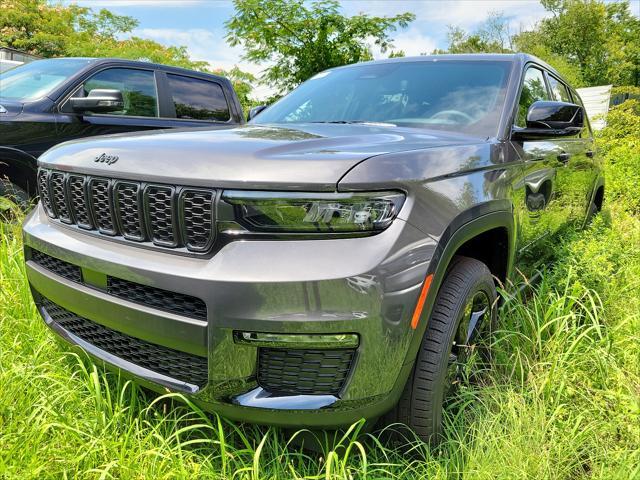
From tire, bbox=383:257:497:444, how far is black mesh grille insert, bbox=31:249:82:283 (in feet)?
4.04

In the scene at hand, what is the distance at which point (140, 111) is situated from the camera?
4918 millimetres

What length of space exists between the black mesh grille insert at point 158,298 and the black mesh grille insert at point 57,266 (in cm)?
26

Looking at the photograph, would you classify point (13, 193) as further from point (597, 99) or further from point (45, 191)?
point (597, 99)

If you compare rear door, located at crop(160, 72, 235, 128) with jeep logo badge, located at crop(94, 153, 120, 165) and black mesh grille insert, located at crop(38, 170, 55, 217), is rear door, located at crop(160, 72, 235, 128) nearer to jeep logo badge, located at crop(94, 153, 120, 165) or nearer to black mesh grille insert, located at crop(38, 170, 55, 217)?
black mesh grille insert, located at crop(38, 170, 55, 217)

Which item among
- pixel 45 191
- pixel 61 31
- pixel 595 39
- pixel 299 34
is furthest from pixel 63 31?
pixel 595 39

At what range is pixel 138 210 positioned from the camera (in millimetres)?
1670

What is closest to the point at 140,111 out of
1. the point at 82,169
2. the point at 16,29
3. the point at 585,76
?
the point at 82,169

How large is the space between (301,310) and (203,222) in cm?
41

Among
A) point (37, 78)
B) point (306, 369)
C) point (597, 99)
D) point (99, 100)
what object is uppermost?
point (37, 78)

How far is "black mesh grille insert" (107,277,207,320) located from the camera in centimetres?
151

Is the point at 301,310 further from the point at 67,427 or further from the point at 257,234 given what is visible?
the point at 67,427

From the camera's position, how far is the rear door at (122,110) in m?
4.23

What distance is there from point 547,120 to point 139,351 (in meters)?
2.09

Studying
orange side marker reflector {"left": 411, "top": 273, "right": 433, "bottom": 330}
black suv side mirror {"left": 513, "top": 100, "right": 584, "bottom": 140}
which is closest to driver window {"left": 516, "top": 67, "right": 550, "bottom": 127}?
black suv side mirror {"left": 513, "top": 100, "right": 584, "bottom": 140}
